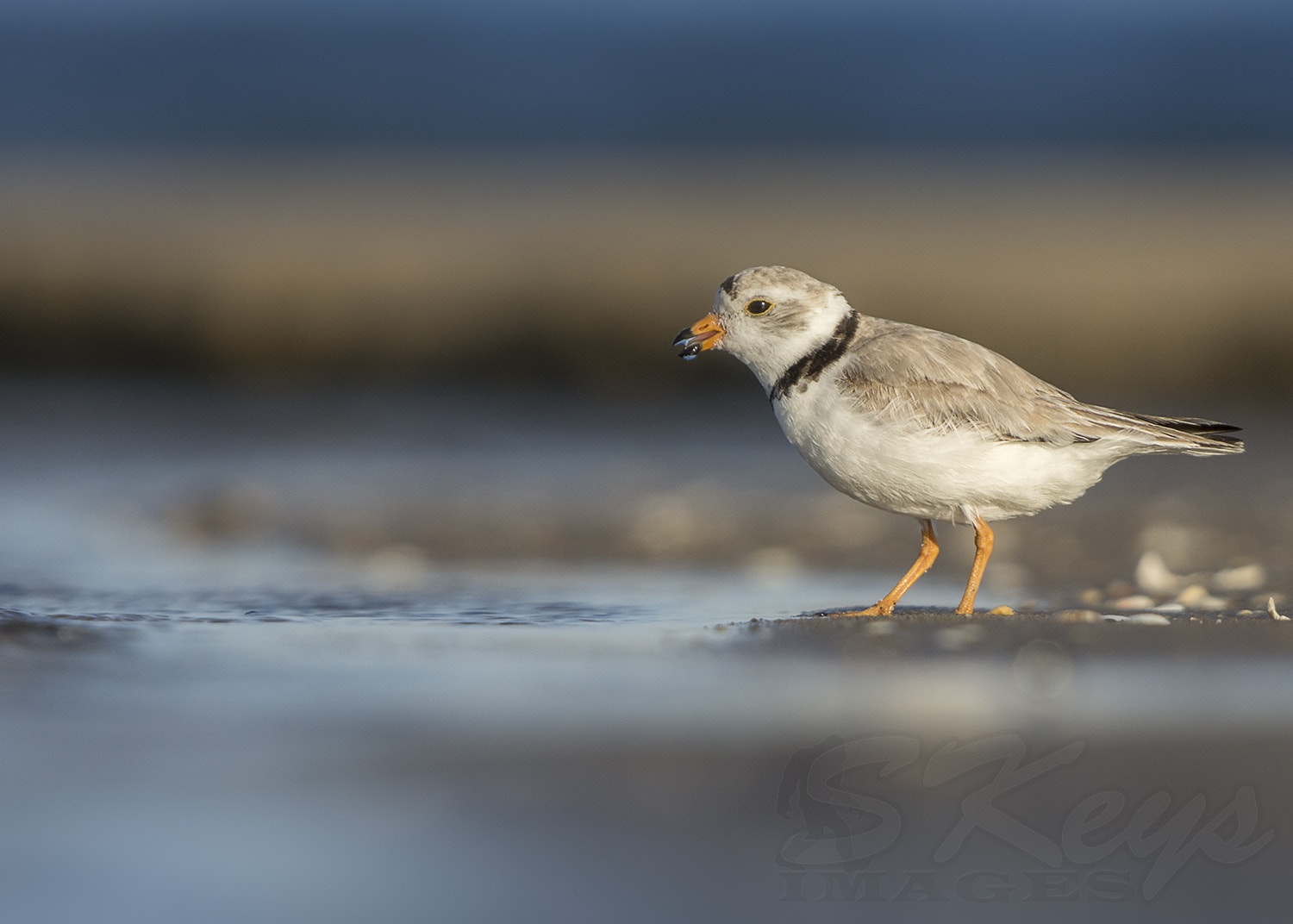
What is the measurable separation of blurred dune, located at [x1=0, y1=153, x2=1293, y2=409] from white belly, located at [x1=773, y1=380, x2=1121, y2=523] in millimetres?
5061

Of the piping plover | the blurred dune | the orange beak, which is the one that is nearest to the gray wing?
the piping plover

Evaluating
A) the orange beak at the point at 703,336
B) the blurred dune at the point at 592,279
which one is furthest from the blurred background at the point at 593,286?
the orange beak at the point at 703,336

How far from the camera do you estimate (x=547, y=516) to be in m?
6.66

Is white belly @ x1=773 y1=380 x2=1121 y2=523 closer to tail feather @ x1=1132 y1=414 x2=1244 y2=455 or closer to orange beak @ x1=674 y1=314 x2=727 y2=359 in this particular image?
Result: tail feather @ x1=1132 y1=414 x2=1244 y2=455

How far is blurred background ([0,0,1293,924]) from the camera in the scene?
297 centimetres

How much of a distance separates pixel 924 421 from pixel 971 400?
185 millimetres

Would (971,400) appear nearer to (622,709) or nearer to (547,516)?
(622,709)

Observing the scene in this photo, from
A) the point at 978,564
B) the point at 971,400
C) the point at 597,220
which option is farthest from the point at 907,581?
the point at 597,220

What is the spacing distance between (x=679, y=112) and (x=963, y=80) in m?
6.40

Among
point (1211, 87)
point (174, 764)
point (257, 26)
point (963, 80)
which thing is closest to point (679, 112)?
point (963, 80)

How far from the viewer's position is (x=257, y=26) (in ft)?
97.1

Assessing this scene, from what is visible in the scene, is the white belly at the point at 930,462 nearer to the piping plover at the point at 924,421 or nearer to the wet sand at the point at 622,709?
the piping plover at the point at 924,421

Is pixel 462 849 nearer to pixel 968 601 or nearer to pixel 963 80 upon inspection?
pixel 968 601

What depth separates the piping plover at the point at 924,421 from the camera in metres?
4.66
